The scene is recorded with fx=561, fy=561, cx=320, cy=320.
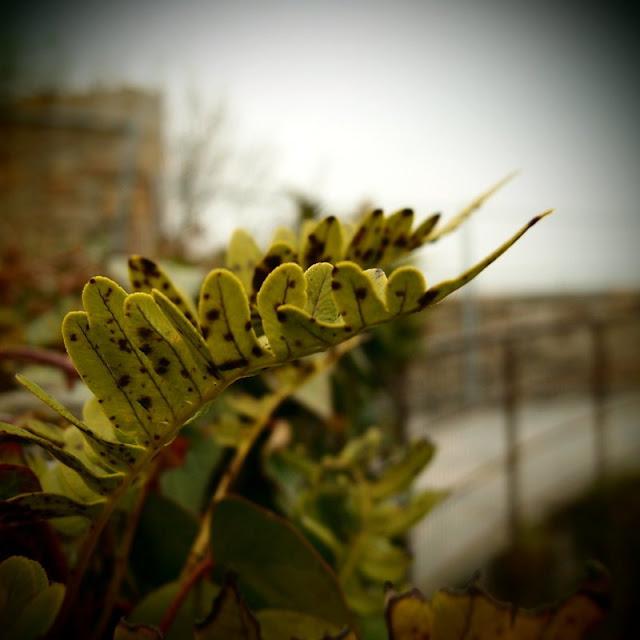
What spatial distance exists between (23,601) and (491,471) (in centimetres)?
392

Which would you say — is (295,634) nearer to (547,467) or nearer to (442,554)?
(442,554)

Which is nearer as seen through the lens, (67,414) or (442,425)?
(67,414)

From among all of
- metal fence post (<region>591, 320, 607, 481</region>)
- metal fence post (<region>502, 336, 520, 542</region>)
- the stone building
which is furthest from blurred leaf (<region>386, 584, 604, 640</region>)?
metal fence post (<region>591, 320, 607, 481</region>)

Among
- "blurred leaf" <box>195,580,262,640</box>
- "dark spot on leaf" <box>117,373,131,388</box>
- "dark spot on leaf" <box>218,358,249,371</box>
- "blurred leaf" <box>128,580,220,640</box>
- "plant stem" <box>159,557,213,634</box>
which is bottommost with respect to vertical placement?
"blurred leaf" <box>128,580,220,640</box>

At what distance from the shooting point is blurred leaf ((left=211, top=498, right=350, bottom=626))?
276 millimetres

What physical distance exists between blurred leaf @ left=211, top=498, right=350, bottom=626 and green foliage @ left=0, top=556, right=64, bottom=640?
0.09 meters

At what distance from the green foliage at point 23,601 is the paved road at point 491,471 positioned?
2.57 metres

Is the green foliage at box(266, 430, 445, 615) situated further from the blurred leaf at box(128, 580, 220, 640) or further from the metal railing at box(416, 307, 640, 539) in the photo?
the metal railing at box(416, 307, 640, 539)

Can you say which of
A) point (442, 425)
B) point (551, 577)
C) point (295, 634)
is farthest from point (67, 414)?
point (551, 577)

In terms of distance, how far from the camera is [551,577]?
3.18 m

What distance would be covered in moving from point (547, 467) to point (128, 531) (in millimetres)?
4407

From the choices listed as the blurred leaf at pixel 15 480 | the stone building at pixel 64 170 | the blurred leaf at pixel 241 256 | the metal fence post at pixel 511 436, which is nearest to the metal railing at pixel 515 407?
the metal fence post at pixel 511 436

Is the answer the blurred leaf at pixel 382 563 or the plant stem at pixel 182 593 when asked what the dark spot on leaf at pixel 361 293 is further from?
the blurred leaf at pixel 382 563

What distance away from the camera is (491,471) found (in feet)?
12.4
